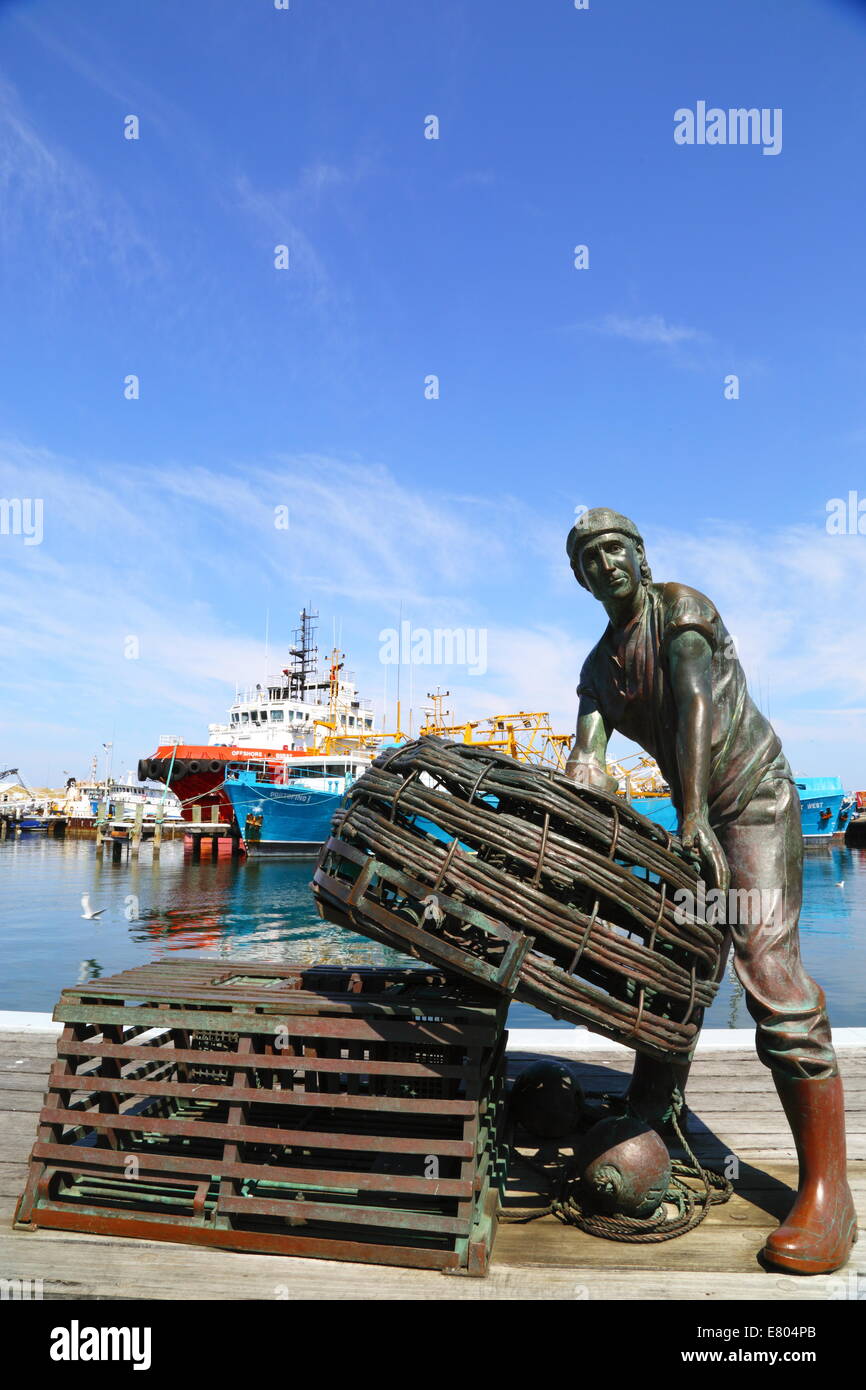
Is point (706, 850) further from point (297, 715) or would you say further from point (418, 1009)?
point (297, 715)

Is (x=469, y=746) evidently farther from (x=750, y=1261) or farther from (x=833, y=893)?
(x=833, y=893)

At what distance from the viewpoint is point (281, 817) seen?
41531 mm

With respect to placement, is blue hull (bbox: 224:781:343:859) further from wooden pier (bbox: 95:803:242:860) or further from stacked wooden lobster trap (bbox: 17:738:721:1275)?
stacked wooden lobster trap (bbox: 17:738:721:1275)

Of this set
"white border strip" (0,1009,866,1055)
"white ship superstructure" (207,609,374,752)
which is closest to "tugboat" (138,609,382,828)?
"white ship superstructure" (207,609,374,752)

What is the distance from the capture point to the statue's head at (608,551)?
10.8 ft

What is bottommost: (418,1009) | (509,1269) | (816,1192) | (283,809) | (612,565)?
(283,809)

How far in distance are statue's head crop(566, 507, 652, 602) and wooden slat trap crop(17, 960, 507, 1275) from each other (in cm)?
159

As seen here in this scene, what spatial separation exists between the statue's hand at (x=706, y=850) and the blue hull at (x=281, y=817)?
38.0 meters

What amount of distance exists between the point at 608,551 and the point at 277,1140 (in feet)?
7.85

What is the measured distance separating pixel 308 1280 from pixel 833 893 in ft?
104

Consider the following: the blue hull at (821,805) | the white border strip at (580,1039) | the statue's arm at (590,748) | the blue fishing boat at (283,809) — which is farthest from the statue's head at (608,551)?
the blue hull at (821,805)

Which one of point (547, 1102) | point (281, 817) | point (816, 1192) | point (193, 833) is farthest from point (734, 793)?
point (193, 833)

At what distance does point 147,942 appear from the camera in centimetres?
2011
